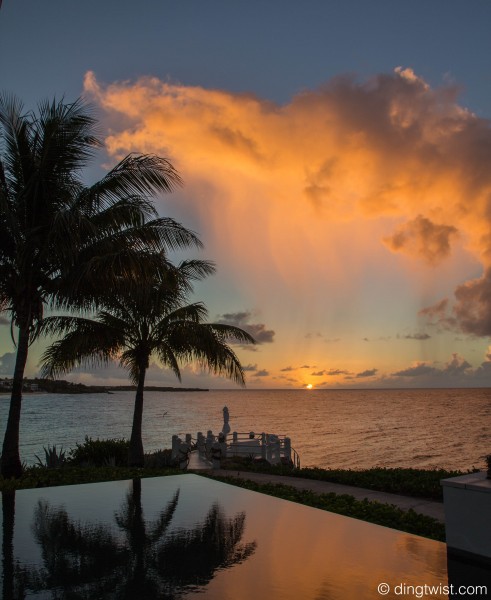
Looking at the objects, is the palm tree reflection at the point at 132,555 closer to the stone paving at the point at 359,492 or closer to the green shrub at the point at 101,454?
the stone paving at the point at 359,492

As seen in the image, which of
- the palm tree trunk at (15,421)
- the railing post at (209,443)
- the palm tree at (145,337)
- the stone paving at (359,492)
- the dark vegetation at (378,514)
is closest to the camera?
the dark vegetation at (378,514)

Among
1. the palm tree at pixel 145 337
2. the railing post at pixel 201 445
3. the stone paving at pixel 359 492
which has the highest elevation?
the palm tree at pixel 145 337

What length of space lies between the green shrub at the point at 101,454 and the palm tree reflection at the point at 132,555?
1091cm

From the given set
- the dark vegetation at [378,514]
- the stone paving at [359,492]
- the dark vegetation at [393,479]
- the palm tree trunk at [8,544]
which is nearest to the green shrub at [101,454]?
the stone paving at [359,492]

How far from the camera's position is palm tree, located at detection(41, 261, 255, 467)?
53.8ft

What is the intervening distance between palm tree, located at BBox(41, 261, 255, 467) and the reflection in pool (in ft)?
30.6

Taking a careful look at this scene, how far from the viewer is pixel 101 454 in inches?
703

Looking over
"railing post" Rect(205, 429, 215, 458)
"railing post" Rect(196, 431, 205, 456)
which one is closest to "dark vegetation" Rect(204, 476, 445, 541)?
"railing post" Rect(205, 429, 215, 458)

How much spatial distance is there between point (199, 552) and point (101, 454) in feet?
46.0

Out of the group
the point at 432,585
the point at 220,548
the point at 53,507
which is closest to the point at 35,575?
the point at 220,548

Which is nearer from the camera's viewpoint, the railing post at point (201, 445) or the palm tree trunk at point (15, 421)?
the palm tree trunk at point (15, 421)

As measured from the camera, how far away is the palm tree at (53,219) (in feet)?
40.4

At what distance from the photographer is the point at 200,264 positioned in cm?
1867

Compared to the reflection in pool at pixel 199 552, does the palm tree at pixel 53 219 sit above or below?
above
